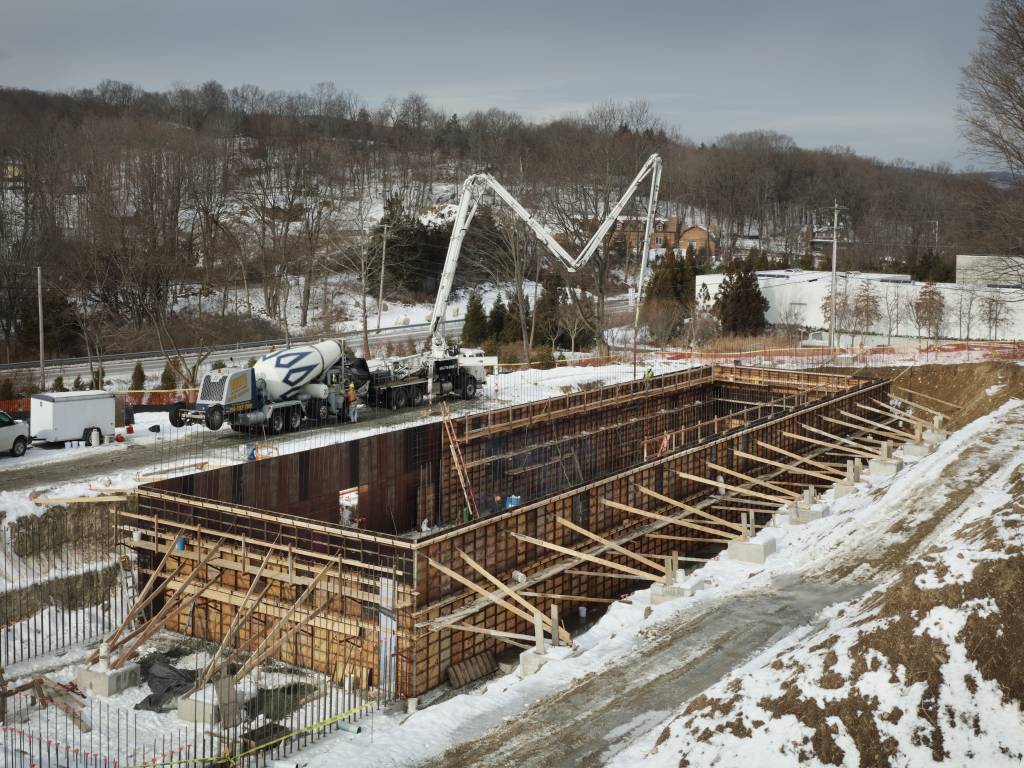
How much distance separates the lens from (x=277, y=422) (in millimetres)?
28234

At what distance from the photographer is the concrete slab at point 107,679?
1575 centimetres

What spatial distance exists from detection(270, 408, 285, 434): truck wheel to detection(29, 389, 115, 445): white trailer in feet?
13.4

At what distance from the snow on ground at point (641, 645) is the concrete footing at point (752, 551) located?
23 cm

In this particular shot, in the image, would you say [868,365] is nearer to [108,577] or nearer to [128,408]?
[128,408]

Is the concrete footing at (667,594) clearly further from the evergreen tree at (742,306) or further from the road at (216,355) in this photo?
the evergreen tree at (742,306)

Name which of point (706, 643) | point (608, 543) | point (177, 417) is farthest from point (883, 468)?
point (177, 417)

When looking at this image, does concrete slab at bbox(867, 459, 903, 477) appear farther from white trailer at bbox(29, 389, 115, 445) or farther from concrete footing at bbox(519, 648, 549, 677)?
white trailer at bbox(29, 389, 115, 445)

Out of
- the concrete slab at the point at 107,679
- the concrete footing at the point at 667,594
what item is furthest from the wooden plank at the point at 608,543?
the concrete slab at the point at 107,679

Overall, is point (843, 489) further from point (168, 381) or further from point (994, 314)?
point (994, 314)

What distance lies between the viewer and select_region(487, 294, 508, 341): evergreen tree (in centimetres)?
5406

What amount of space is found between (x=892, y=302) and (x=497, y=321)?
21.2m

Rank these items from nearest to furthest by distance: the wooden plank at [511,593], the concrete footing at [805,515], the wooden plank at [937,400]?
the wooden plank at [511,593] < the concrete footing at [805,515] < the wooden plank at [937,400]

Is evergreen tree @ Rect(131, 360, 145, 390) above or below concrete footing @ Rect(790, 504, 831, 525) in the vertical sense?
above

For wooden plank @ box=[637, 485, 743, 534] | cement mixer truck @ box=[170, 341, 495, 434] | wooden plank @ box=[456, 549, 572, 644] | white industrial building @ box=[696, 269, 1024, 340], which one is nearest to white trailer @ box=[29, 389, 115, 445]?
cement mixer truck @ box=[170, 341, 495, 434]
